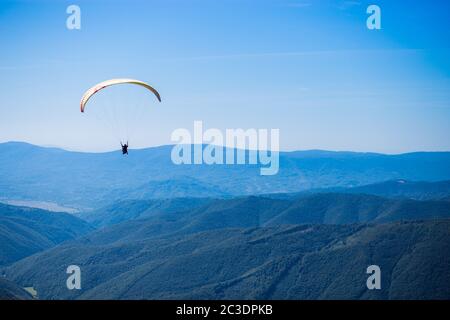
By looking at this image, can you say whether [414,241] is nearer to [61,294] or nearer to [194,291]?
[194,291]

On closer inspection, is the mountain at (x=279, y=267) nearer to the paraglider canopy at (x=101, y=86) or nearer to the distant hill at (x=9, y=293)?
the distant hill at (x=9, y=293)

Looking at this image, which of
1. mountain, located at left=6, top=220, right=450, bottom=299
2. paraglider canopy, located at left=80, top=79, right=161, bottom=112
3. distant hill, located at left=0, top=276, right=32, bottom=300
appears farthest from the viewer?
mountain, located at left=6, top=220, right=450, bottom=299

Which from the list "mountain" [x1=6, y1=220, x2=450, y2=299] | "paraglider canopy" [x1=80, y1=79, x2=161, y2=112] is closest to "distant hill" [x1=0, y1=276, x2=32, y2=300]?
"mountain" [x1=6, y1=220, x2=450, y2=299]

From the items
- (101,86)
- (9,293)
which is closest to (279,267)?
(9,293)

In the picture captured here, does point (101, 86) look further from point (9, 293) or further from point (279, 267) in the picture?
point (279, 267)

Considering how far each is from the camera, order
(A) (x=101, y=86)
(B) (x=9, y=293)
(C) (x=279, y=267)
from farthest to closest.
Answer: (C) (x=279, y=267)
(B) (x=9, y=293)
(A) (x=101, y=86)

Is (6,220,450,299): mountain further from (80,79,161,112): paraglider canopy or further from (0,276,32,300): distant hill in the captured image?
(80,79,161,112): paraglider canopy
